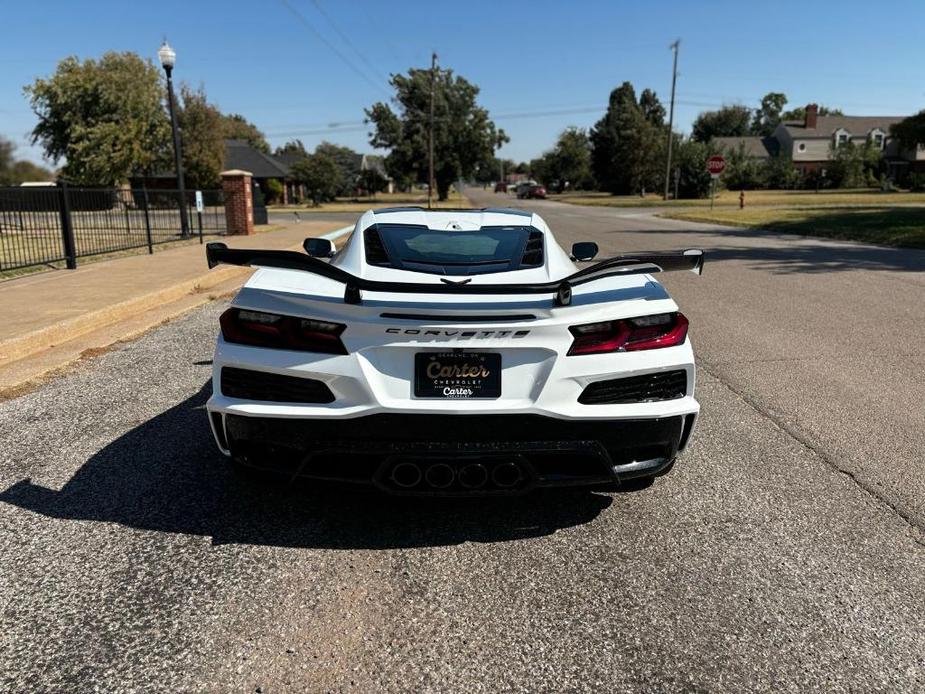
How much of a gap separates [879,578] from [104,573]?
3209 mm

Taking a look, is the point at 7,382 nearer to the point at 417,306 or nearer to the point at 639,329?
the point at 417,306

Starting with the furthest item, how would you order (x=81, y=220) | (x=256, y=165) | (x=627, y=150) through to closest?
(x=627, y=150)
(x=256, y=165)
(x=81, y=220)

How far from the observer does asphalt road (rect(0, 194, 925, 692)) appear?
7.98 feet

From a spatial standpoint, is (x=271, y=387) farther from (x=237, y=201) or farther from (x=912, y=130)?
(x=912, y=130)

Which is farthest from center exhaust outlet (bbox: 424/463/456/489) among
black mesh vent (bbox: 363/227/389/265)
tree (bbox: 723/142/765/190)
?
tree (bbox: 723/142/765/190)

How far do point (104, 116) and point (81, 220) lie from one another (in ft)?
127

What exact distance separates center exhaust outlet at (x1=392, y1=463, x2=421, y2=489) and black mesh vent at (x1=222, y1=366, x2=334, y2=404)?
1.36 ft

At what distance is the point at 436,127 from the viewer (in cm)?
6625

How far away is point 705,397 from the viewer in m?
5.57

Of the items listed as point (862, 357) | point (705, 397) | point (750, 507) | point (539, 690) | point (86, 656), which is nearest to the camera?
point (539, 690)

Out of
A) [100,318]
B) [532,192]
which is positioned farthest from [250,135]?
[100,318]

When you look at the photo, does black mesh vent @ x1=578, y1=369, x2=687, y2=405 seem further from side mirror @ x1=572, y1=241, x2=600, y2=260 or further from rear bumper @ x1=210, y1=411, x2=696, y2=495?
side mirror @ x1=572, y1=241, x2=600, y2=260

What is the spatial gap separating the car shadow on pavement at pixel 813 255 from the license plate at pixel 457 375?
11.5 meters

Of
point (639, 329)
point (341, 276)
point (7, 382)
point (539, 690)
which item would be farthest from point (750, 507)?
point (7, 382)
